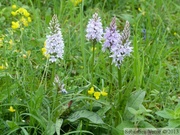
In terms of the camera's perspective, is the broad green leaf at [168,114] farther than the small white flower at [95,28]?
No

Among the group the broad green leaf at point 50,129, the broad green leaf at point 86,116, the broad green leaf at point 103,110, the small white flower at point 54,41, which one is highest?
the small white flower at point 54,41

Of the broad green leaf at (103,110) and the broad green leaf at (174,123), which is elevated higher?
the broad green leaf at (103,110)

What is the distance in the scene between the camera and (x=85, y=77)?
262 centimetres

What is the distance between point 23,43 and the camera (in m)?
3.03

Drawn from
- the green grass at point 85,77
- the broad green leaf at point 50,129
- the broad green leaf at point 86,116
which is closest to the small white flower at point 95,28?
the green grass at point 85,77

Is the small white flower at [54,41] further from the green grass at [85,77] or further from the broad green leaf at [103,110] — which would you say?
the broad green leaf at [103,110]

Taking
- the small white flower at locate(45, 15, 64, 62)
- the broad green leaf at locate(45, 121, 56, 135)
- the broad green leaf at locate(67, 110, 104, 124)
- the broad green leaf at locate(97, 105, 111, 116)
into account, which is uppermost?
the small white flower at locate(45, 15, 64, 62)

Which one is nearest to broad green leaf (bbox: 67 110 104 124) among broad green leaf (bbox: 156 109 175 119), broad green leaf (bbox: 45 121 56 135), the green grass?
the green grass

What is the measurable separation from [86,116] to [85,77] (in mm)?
479

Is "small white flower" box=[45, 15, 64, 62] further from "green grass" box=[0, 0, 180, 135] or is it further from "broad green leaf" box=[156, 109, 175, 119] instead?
"broad green leaf" box=[156, 109, 175, 119]

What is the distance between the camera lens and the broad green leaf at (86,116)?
7.05 ft

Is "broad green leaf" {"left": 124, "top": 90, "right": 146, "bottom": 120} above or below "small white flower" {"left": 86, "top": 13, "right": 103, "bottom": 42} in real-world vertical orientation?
below

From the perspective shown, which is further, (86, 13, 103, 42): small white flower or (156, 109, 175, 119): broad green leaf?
(86, 13, 103, 42): small white flower

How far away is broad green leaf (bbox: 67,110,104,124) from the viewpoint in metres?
2.15
